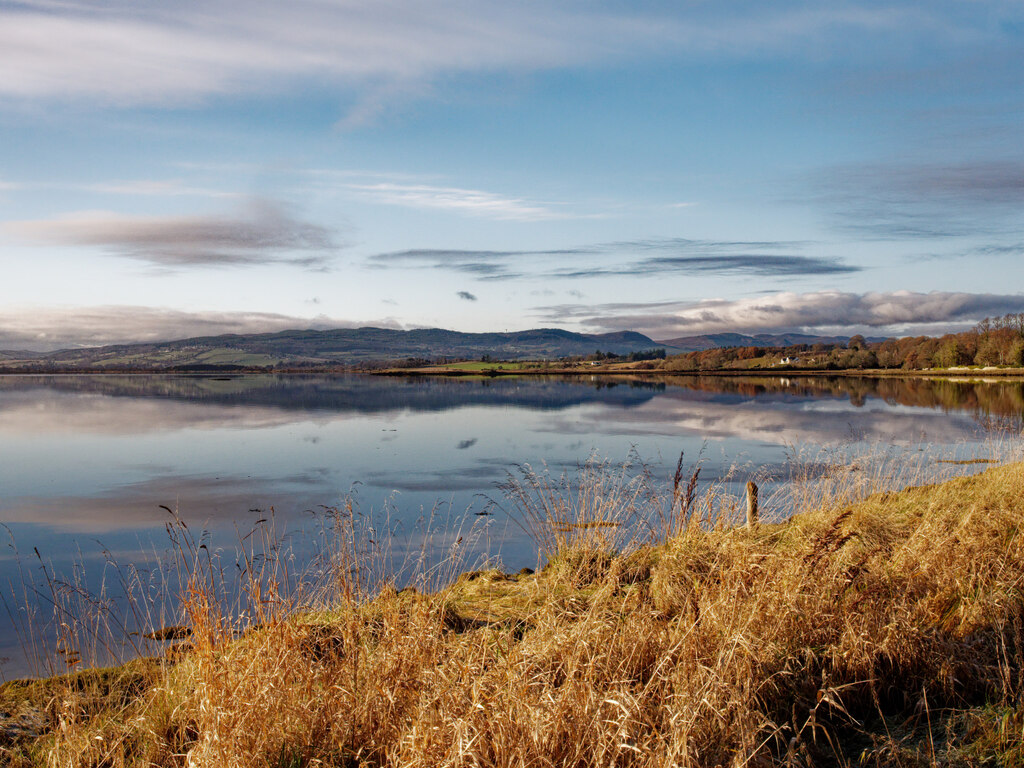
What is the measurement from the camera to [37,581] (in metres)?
8.91

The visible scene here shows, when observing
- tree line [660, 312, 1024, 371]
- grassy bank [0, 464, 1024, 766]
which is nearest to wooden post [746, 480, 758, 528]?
grassy bank [0, 464, 1024, 766]

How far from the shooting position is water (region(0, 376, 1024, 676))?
37.2 ft

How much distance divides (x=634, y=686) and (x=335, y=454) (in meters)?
17.6

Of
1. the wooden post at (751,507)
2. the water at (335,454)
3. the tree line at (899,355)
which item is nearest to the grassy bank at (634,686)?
the water at (335,454)

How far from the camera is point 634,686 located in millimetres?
4375

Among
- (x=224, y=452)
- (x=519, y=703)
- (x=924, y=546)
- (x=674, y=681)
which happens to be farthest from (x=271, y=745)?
(x=224, y=452)

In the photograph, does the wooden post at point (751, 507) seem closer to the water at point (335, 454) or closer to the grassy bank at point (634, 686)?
the water at point (335, 454)

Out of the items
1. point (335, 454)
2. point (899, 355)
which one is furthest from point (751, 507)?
point (899, 355)

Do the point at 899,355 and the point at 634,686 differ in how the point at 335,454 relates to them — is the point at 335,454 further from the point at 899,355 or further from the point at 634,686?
the point at 899,355

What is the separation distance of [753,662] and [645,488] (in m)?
9.36

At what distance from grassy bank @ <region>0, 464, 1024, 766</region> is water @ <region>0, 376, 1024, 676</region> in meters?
1.52

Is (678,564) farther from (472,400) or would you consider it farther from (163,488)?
→ (472,400)

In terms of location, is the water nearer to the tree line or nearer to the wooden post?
the wooden post

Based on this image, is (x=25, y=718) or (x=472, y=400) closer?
(x=25, y=718)
